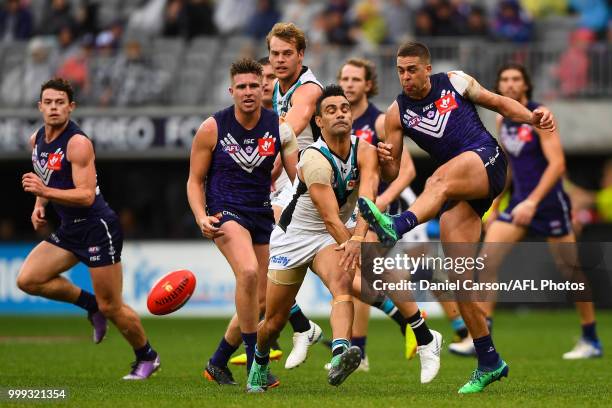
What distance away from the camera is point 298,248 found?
30.3 feet

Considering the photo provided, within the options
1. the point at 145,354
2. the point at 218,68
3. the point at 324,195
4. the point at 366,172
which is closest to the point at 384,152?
the point at 366,172

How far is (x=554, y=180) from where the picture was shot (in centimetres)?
1284

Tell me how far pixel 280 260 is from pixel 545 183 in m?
4.47

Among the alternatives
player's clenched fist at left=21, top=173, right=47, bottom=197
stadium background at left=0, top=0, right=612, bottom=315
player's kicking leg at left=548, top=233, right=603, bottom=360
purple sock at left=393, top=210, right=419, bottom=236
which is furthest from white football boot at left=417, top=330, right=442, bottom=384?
stadium background at left=0, top=0, right=612, bottom=315

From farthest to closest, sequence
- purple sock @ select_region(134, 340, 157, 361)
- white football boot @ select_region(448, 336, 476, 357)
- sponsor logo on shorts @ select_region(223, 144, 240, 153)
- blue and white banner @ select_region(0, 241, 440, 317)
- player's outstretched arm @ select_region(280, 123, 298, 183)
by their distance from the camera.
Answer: blue and white banner @ select_region(0, 241, 440, 317), white football boot @ select_region(448, 336, 476, 357), purple sock @ select_region(134, 340, 157, 361), player's outstretched arm @ select_region(280, 123, 298, 183), sponsor logo on shorts @ select_region(223, 144, 240, 153)

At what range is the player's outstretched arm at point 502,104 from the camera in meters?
8.95

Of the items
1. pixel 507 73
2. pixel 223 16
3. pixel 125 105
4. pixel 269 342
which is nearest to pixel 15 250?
pixel 125 105

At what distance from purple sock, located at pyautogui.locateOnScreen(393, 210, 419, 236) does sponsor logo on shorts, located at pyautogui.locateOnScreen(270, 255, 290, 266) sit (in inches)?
39.2

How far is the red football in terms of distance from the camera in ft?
32.0

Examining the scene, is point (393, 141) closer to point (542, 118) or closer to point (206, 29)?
point (542, 118)

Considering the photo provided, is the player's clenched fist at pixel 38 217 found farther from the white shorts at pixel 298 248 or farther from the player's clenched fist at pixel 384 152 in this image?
the player's clenched fist at pixel 384 152

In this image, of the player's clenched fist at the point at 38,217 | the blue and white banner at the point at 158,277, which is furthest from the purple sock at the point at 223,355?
the blue and white banner at the point at 158,277

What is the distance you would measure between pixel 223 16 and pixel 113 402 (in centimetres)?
1586

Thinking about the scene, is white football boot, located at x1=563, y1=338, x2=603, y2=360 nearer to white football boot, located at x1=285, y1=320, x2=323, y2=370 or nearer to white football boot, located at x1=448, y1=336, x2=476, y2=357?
white football boot, located at x1=448, y1=336, x2=476, y2=357
